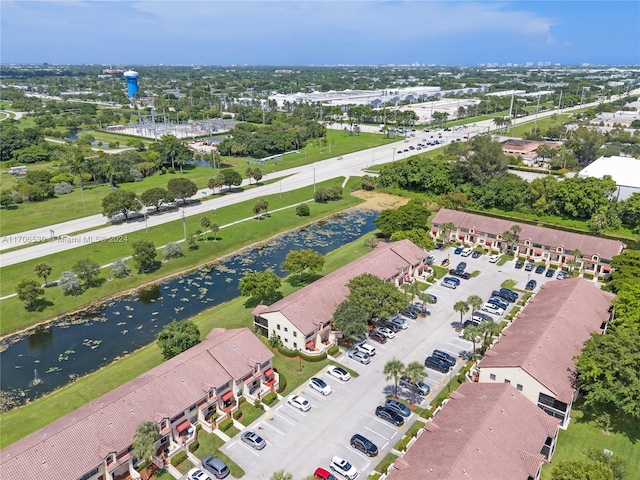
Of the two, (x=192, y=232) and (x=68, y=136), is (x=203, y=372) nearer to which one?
(x=192, y=232)

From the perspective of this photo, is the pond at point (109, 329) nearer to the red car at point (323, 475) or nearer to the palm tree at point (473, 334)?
the red car at point (323, 475)

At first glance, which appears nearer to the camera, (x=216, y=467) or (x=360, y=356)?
(x=216, y=467)

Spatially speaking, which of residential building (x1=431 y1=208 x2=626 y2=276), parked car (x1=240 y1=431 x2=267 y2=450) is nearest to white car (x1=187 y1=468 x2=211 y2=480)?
parked car (x1=240 y1=431 x2=267 y2=450)

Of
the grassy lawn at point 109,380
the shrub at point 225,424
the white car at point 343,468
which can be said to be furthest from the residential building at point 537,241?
the shrub at point 225,424

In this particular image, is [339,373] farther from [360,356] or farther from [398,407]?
[398,407]

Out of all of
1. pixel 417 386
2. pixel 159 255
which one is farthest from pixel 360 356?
pixel 159 255

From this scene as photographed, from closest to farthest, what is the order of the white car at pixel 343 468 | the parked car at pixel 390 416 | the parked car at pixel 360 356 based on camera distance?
the white car at pixel 343 468 < the parked car at pixel 390 416 < the parked car at pixel 360 356
